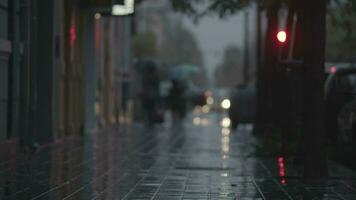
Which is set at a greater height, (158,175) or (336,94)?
(336,94)

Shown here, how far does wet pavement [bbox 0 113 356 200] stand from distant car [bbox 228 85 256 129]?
13.6 meters

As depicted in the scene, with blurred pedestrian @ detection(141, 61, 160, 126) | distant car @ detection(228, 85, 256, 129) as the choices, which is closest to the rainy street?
blurred pedestrian @ detection(141, 61, 160, 126)

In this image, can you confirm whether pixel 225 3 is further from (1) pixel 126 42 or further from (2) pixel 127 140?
(1) pixel 126 42

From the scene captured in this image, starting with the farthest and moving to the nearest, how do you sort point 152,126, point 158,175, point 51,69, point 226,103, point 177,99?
point 226,103 < point 177,99 < point 152,126 < point 51,69 < point 158,175

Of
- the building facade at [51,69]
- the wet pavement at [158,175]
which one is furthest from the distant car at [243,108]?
the wet pavement at [158,175]

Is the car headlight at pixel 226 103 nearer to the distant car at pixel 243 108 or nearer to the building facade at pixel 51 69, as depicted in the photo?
the distant car at pixel 243 108

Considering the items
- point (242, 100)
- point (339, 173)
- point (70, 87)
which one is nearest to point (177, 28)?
point (242, 100)

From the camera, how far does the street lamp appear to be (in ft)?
80.7

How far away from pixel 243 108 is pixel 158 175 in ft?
68.2

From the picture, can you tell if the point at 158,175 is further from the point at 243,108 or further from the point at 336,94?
the point at 243,108

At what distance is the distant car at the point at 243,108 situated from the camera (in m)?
34.5

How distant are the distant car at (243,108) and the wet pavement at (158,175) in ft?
44.6

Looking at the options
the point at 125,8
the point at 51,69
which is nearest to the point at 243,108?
the point at 125,8

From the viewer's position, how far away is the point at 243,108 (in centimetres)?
3472
